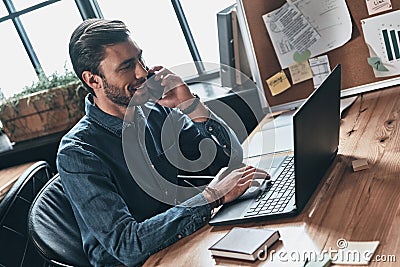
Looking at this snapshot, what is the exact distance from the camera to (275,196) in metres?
1.62

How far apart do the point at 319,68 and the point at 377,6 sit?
284 millimetres

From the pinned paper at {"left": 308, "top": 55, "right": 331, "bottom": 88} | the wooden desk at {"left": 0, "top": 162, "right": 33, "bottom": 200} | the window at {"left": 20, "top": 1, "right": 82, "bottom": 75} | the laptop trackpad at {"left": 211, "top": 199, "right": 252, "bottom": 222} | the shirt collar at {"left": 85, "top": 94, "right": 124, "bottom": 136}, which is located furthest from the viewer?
the window at {"left": 20, "top": 1, "right": 82, "bottom": 75}

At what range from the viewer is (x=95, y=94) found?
190cm

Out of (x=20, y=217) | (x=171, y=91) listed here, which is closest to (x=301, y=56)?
(x=171, y=91)

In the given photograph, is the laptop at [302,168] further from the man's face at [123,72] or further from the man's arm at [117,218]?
the man's face at [123,72]

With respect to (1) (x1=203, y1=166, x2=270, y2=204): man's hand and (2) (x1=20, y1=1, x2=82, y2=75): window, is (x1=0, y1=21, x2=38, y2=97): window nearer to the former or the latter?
(2) (x1=20, y1=1, x2=82, y2=75): window

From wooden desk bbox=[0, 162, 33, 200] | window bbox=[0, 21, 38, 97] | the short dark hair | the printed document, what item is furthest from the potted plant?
the short dark hair

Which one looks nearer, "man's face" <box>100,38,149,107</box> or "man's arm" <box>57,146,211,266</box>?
"man's arm" <box>57,146,211,266</box>

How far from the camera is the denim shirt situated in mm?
1606

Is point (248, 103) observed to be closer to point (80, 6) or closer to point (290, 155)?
point (290, 155)

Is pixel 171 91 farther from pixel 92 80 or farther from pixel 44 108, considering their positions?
pixel 44 108

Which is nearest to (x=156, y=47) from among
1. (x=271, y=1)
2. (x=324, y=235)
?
(x=271, y=1)

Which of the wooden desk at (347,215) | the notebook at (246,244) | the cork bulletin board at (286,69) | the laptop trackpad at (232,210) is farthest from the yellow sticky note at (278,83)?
the notebook at (246,244)

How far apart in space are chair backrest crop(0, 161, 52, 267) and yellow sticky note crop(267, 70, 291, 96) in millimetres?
848
